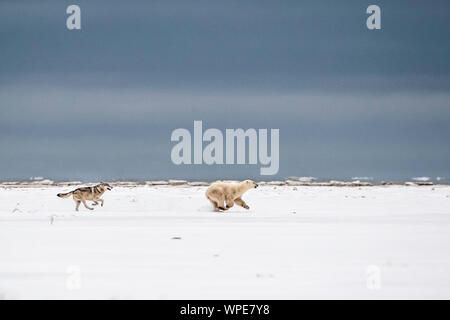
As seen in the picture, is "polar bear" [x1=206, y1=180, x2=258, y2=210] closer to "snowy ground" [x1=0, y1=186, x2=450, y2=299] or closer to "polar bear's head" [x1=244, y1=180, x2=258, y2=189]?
"polar bear's head" [x1=244, y1=180, x2=258, y2=189]

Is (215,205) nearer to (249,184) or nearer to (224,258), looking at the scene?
(249,184)

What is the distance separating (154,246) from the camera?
961 centimetres

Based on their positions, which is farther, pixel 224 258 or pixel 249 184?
pixel 249 184

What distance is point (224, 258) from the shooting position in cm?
826

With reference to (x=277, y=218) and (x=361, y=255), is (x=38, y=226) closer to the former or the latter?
(x=277, y=218)

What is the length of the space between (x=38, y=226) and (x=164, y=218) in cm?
339

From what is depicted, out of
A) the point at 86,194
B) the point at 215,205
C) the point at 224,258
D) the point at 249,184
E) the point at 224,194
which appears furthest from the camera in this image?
the point at 249,184

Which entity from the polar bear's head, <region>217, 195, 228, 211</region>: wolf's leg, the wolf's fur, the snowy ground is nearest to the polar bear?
<region>217, 195, 228, 211</region>: wolf's leg

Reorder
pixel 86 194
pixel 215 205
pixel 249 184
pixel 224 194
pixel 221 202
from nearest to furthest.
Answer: pixel 221 202, pixel 224 194, pixel 215 205, pixel 86 194, pixel 249 184

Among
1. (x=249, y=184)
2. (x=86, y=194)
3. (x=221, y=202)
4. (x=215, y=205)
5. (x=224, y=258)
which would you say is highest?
(x=249, y=184)

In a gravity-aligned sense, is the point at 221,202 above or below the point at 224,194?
below

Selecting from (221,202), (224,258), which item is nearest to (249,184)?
(221,202)

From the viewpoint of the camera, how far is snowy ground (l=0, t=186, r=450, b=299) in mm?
6246
